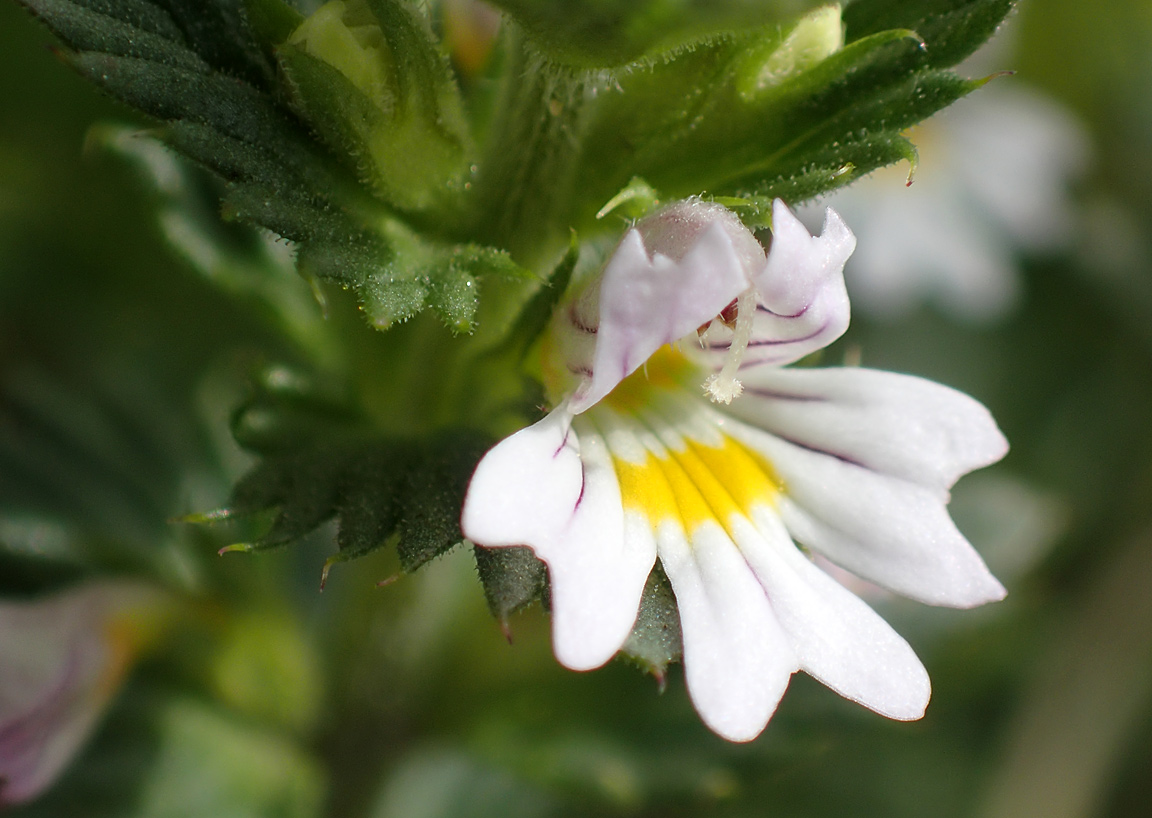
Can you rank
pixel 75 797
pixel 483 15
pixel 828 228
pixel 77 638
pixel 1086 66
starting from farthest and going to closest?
pixel 1086 66
pixel 483 15
pixel 75 797
pixel 77 638
pixel 828 228

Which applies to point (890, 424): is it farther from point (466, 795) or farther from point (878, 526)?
point (466, 795)

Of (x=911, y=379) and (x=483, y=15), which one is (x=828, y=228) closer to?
(x=911, y=379)

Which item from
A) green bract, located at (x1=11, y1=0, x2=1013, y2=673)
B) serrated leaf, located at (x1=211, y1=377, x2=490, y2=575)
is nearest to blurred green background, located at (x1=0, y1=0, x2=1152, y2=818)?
serrated leaf, located at (x1=211, y1=377, x2=490, y2=575)

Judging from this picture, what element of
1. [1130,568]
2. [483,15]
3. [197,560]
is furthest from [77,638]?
[1130,568]

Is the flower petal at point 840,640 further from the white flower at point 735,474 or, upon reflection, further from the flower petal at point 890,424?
the flower petal at point 890,424

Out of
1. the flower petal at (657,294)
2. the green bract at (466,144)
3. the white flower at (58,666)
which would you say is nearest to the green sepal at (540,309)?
the green bract at (466,144)

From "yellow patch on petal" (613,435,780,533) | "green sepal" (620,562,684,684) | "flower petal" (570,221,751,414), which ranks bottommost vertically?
"green sepal" (620,562,684,684)

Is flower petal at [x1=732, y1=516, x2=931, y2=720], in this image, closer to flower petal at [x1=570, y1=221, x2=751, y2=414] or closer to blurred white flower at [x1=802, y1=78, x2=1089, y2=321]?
flower petal at [x1=570, y1=221, x2=751, y2=414]
